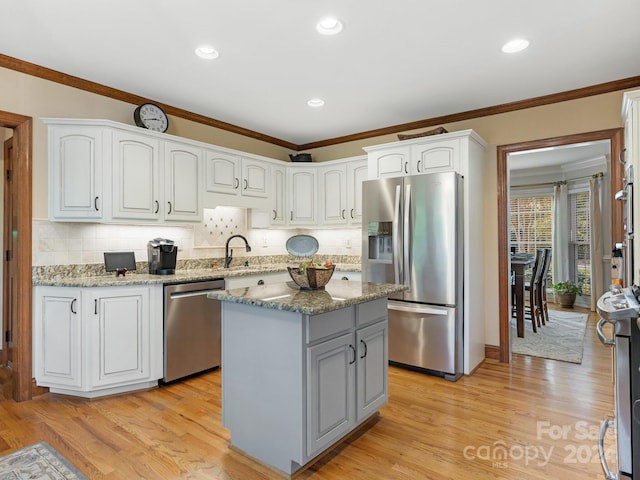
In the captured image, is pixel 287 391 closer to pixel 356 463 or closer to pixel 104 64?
pixel 356 463

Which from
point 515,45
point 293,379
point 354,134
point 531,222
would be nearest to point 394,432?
point 293,379

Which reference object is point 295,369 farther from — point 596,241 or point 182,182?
point 596,241

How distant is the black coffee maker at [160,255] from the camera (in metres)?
3.50

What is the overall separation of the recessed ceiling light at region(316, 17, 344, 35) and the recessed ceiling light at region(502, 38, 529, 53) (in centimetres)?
119

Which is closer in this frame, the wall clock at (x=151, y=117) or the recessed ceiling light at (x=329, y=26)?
the recessed ceiling light at (x=329, y=26)

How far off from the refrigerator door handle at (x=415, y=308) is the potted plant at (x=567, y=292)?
4.46 m

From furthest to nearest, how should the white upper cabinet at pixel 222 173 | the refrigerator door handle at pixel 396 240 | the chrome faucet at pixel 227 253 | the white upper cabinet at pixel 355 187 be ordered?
1. the white upper cabinet at pixel 355 187
2. the chrome faucet at pixel 227 253
3. the white upper cabinet at pixel 222 173
4. the refrigerator door handle at pixel 396 240

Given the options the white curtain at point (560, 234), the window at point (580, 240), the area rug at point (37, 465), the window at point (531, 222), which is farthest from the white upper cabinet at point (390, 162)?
the window at point (531, 222)

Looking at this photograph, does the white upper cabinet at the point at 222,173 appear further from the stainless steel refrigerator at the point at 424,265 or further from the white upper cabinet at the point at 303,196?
the stainless steel refrigerator at the point at 424,265

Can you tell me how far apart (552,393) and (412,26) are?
3.00 metres

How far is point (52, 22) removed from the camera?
2.40 m

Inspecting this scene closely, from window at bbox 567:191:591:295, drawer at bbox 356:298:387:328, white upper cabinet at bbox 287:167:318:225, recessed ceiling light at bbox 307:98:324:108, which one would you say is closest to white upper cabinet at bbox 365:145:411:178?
recessed ceiling light at bbox 307:98:324:108

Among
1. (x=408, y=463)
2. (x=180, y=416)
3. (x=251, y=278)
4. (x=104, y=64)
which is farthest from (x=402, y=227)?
(x=104, y=64)

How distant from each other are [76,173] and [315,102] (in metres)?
2.23
